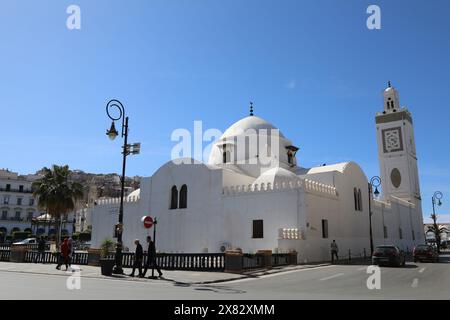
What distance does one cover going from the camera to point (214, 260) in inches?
762

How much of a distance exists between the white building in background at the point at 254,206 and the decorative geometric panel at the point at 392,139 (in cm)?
1605

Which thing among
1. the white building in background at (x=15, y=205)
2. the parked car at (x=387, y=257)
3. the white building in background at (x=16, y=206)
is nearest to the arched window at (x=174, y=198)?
the parked car at (x=387, y=257)

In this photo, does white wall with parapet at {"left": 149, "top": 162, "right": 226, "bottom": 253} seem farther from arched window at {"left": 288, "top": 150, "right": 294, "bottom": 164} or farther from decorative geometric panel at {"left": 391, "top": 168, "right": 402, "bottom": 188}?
decorative geometric panel at {"left": 391, "top": 168, "right": 402, "bottom": 188}

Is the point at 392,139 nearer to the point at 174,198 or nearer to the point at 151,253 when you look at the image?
the point at 174,198

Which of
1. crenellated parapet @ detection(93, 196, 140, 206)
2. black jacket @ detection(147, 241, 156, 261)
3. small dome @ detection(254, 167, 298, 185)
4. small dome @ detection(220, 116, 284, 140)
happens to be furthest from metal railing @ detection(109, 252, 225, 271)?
small dome @ detection(220, 116, 284, 140)

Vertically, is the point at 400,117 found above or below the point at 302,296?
above

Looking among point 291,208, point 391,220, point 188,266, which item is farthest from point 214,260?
point 391,220

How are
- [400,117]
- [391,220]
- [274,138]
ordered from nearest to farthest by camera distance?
1. [274,138]
2. [391,220]
3. [400,117]

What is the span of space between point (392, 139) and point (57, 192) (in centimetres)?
4850

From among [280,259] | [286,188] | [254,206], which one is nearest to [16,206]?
[254,206]

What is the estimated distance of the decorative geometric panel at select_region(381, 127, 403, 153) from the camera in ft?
192
